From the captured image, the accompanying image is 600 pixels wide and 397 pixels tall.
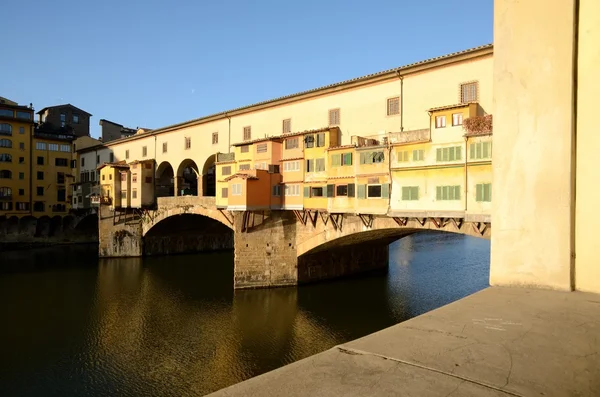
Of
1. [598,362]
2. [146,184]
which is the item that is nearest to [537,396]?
[598,362]

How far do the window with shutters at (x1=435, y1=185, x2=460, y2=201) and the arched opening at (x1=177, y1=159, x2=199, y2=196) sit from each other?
26.2 metres

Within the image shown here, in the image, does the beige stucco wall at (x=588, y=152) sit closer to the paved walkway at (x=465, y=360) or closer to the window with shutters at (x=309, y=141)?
the paved walkway at (x=465, y=360)

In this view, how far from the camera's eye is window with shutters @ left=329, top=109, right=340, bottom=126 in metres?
25.3

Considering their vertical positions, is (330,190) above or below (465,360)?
above

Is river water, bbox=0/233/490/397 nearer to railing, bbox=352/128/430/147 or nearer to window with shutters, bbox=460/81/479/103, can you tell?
railing, bbox=352/128/430/147

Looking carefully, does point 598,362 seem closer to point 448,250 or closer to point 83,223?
point 448,250

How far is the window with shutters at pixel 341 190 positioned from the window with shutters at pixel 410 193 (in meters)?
3.96

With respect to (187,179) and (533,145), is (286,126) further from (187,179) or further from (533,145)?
(187,179)

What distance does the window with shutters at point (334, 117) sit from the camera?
25.3 m

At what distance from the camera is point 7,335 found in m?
19.4

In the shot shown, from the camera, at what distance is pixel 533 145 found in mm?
4766

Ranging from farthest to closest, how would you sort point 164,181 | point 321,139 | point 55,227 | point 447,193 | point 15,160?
1. point 55,227
2. point 15,160
3. point 164,181
4. point 321,139
5. point 447,193

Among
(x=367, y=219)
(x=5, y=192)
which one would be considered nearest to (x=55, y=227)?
(x=5, y=192)

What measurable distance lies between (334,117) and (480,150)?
1066 centimetres
